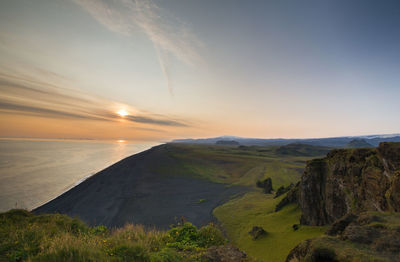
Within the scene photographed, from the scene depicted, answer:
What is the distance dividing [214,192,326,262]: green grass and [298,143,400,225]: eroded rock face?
264 centimetres

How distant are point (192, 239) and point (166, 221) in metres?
30.9

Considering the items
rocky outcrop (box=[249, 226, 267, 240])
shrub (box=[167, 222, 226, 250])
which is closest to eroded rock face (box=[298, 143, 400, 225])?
rocky outcrop (box=[249, 226, 267, 240])

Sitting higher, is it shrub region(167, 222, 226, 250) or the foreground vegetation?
the foreground vegetation

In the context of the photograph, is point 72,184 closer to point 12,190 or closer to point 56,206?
point 12,190

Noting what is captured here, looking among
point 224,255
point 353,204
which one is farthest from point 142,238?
point 353,204

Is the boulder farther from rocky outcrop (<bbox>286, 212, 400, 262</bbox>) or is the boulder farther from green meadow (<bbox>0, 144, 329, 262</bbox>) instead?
rocky outcrop (<bbox>286, 212, 400, 262</bbox>)

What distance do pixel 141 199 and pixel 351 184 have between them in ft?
158

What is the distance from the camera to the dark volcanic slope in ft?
126

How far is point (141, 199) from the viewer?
50.4 metres

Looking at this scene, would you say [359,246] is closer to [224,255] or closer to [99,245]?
[224,255]

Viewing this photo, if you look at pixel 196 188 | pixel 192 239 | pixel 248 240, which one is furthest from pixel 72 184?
pixel 192 239

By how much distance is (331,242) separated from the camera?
21.4ft

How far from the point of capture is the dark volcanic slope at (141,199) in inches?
1515

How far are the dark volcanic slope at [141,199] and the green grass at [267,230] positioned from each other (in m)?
6.27
